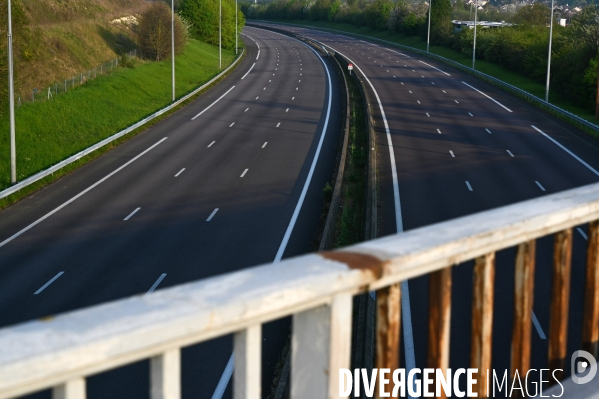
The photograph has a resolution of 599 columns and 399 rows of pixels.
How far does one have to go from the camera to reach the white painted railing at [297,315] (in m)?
1.60

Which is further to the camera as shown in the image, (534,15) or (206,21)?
(534,15)

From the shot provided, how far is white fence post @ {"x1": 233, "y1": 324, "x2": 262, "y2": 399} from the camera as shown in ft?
6.59

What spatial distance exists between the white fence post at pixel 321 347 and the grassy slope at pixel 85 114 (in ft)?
Result: 99.3

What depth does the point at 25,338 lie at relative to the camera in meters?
1.57

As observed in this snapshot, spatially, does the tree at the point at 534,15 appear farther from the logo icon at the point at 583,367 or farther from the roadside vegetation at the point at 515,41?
the logo icon at the point at 583,367

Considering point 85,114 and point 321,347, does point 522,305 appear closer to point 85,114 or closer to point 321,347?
point 321,347

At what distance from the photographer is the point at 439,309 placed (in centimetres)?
239

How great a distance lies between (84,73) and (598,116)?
104 ft

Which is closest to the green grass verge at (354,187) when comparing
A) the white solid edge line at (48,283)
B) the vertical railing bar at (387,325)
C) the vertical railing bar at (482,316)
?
the white solid edge line at (48,283)

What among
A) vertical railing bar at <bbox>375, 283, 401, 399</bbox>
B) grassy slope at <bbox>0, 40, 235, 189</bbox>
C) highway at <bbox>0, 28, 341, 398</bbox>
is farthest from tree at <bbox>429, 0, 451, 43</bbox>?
vertical railing bar at <bbox>375, 283, 401, 399</bbox>

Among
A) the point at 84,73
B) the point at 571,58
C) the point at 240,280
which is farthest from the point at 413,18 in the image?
the point at 240,280

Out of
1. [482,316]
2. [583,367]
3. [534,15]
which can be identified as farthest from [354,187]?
[534,15]

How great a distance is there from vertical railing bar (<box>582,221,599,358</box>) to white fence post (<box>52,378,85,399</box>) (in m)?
2.12

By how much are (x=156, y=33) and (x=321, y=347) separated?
6790cm
